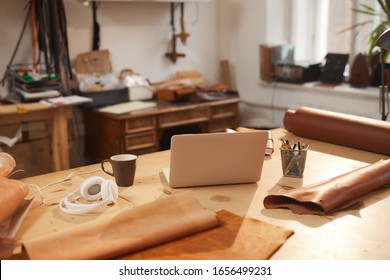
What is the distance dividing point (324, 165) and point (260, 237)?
30.4 inches

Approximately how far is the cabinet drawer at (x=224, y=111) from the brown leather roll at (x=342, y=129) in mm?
1876

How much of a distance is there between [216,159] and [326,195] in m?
0.40

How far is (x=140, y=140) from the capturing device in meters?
3.96

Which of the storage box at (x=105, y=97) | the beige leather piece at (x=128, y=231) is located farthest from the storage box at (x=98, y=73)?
the beige leather piece at (x=128, y=231)

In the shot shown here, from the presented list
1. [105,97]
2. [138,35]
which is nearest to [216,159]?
[105,97]

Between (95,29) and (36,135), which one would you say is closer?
(36,135)

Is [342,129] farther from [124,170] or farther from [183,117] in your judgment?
[183,117]

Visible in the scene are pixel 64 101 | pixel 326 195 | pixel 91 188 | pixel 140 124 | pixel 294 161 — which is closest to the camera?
pixel 326 195

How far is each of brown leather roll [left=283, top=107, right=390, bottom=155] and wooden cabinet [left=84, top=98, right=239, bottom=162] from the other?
1591 millimetres

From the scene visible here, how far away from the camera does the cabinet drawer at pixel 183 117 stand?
13.4 feet

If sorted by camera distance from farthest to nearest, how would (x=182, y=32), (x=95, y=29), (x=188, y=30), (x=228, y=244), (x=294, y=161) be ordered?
(x=188, y=30) < (x=182, y=32) < (x=95, y=29) < (x=294, y=161) < (x=228, y=244)

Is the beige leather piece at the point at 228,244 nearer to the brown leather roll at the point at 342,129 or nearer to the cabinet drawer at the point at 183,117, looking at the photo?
the brown leather roll at the point at 342,129

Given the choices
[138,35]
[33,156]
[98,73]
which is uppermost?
[138,35]
